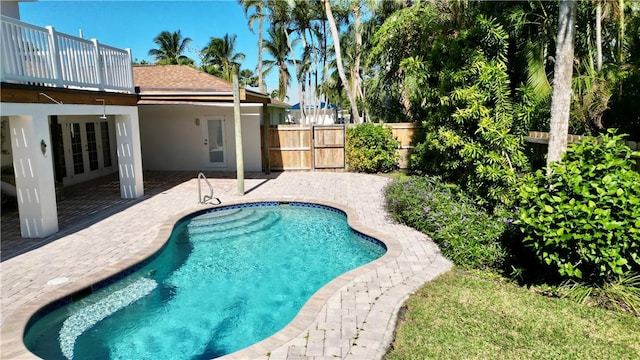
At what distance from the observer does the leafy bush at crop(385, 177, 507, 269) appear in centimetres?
715

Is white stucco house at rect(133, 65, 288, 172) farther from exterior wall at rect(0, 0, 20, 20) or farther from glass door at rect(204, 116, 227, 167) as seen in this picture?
exterior wall at rect(0, 0, 20, 20)

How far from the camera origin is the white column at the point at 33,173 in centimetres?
838

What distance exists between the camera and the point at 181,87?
1438 cm

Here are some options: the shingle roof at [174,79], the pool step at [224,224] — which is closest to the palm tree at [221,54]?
the shingle roof at [174,79]

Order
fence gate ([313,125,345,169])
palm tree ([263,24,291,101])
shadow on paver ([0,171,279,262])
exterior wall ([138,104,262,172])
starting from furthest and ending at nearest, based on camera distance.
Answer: palm tree ([263,24,291,101]) < fence gate ([313,125,345,169]) < exterior wall ([138,104,262,172]) < shadow on paver ([0,171,279,262])

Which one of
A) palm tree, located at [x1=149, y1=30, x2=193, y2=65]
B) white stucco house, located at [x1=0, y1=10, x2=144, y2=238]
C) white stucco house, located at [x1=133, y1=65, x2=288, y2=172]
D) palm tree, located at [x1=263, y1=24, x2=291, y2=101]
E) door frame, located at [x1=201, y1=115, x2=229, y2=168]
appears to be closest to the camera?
white stucco house, located at [x1=0, y1=10, x2=144, y2=238]

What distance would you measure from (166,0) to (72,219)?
1517 centimetres

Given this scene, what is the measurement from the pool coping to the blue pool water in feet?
0.59

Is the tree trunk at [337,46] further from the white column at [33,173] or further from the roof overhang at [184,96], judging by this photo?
the white column at [33,173]

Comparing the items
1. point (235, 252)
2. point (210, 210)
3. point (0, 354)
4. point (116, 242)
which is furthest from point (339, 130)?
point (0, 354)

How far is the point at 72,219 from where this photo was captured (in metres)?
10.5

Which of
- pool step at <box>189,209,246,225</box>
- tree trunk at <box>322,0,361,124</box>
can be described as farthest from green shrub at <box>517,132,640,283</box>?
tree trunk at <box>322,0,361,124</box>

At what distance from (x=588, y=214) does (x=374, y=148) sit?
1203 centimetres

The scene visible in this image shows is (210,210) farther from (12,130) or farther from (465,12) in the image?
(465,12)
